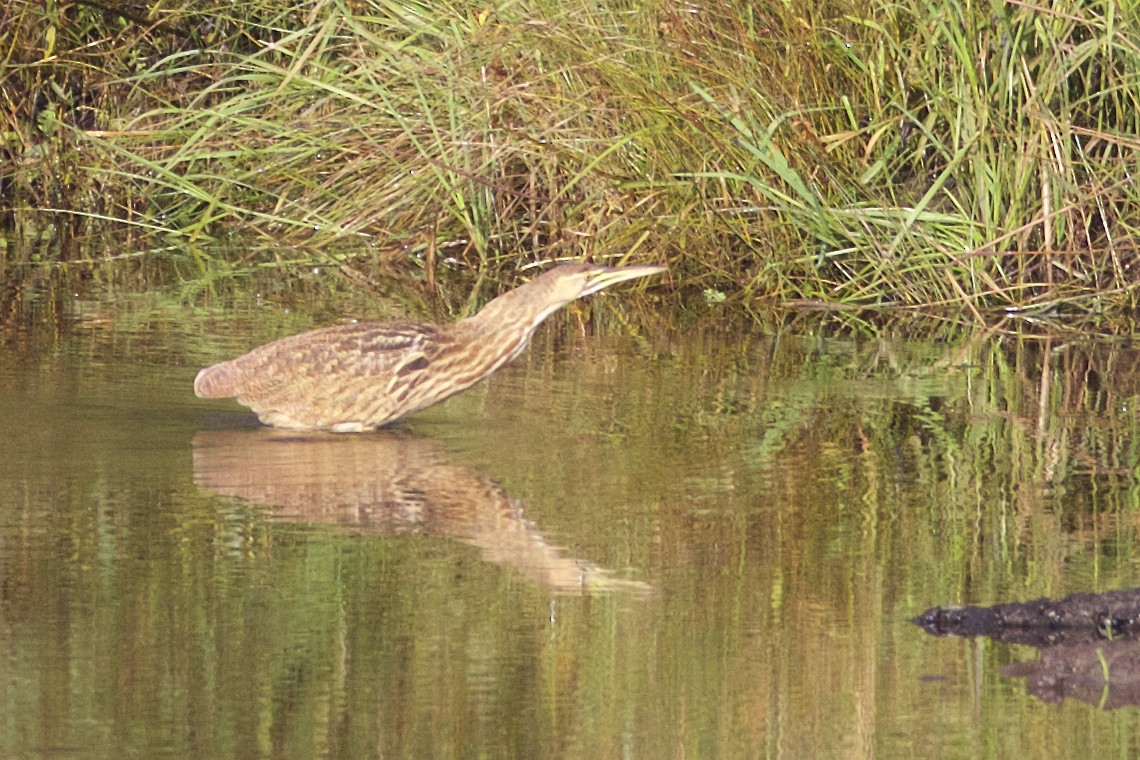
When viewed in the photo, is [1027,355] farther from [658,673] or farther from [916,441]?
[658,673]

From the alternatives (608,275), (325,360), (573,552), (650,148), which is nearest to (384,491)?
(573,552)

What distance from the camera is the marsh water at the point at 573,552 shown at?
419cm

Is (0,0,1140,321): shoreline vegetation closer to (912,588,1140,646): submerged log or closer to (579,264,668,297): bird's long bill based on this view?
(579,264,668,297): bird's long bill

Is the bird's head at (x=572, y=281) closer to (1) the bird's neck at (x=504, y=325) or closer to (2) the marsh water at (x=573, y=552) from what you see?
(1) the bird's neck at (x=504, y=325)

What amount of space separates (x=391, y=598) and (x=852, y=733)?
3.89 ft

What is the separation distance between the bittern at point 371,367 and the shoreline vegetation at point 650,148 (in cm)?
211

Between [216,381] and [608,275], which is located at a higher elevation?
[608,275]

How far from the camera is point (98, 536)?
542 centimetres

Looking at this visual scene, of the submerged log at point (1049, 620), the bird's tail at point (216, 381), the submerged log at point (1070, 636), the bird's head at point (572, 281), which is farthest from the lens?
the bird's head at point (572, 281)

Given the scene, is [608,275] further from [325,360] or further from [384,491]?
[384,491]

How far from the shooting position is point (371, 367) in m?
6.78

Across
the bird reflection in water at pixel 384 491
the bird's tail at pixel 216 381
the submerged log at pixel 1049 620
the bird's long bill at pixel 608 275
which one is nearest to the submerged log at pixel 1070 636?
the submerged log at pixel 1049 620

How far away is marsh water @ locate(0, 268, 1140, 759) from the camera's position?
419 cm

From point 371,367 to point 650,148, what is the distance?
289cm
